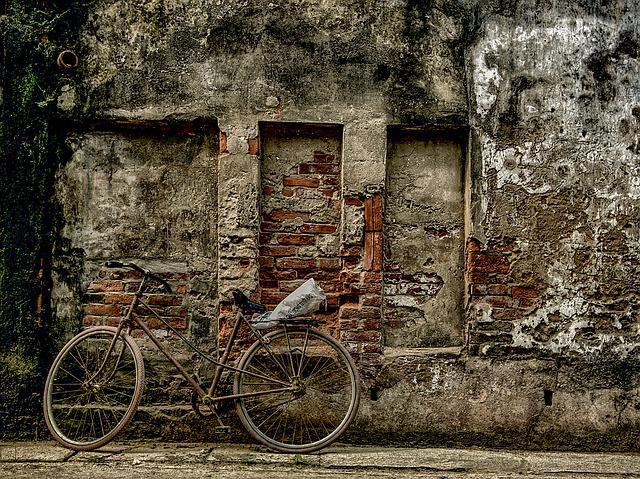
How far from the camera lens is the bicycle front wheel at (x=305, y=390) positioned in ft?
18.0

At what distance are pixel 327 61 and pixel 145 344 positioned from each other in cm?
226

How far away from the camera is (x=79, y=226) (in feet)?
18.9

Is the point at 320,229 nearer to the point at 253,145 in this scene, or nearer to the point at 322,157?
the point at 322,157

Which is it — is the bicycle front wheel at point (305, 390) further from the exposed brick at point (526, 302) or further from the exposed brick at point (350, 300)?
the exposed brick at point (526, 302)

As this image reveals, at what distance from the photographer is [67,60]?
5699mm

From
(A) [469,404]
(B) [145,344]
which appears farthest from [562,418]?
(B) [145,344]

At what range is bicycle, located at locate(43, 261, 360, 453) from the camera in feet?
17.4

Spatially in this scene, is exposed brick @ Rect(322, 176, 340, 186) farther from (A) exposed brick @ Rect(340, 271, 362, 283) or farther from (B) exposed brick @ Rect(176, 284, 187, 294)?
(B) exposed brick @ Rect(176, 284, 187, 294)

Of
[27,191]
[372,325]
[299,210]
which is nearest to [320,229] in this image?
[299,210]

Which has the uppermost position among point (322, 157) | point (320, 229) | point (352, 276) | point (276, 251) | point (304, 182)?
point (322, 157)

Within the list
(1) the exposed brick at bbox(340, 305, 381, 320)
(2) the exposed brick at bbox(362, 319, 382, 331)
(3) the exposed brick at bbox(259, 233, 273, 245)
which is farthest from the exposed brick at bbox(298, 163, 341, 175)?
(2) the exposed brick at bbox(362, 319, 382, 331)

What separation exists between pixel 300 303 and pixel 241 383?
0.63 meters

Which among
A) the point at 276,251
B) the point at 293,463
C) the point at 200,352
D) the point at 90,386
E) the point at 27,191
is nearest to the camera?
the point at 293,463

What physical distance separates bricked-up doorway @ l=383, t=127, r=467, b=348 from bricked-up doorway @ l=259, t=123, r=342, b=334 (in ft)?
1.22
